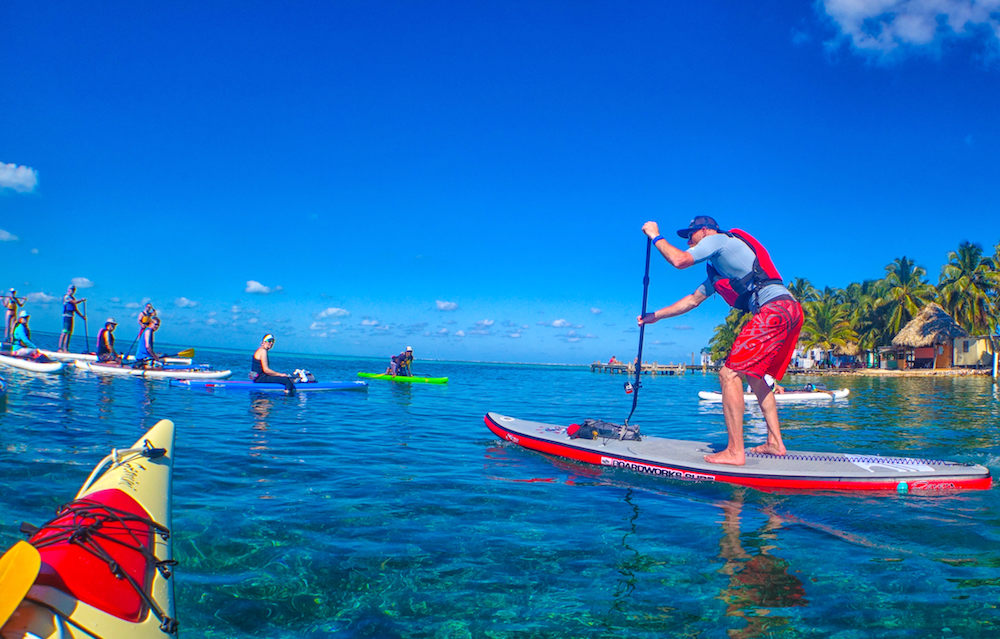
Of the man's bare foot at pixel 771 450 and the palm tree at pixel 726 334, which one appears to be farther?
the palm tree at pixel 726 334

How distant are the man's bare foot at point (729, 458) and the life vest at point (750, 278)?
1648mm

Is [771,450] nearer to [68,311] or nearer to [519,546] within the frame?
[519,546]

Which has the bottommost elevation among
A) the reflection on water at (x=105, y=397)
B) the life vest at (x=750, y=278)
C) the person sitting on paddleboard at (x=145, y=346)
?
the reflection on water at (x=105, y=397)

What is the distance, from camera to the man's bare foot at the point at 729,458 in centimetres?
607

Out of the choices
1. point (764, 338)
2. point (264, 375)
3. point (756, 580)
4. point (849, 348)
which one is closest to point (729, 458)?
point (764, 338)

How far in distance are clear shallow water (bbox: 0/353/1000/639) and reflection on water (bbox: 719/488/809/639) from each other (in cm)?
2

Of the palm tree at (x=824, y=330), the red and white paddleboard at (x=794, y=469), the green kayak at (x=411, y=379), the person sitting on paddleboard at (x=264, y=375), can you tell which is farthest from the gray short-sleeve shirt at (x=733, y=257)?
the palm tree at (x=824, y=330)

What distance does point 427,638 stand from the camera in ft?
9.41

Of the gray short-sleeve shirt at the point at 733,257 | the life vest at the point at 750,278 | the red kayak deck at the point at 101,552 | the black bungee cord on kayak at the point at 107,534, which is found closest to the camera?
the red kayak deck at the point at 101,552

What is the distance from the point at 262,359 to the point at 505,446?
1163 centimetres

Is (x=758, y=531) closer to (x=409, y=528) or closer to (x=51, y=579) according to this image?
(x=409, y=528)

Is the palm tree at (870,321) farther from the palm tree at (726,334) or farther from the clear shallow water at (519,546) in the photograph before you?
the clear shallow water at (519,546)

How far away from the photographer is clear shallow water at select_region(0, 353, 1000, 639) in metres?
3.05

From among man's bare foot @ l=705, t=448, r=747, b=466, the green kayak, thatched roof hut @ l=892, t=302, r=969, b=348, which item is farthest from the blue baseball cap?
thatched roof hut @ l=892, t=302, r=969, b=348
